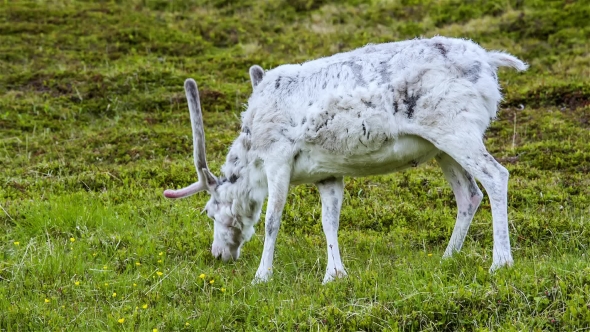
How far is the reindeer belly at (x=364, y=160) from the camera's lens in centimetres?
705

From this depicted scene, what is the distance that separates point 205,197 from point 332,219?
370cm

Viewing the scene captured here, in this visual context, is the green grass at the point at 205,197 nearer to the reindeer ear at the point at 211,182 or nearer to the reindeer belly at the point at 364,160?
the reindeer ear at the point at 211,182

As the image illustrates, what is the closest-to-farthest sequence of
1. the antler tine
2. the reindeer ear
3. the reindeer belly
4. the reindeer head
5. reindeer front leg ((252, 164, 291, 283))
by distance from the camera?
the reindeer belly, reindeer front leg ((252, 164, 291, 283)), the antler tine, the reindeer head, the reindeer ear

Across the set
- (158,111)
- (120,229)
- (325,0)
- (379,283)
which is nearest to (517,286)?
(379,283)

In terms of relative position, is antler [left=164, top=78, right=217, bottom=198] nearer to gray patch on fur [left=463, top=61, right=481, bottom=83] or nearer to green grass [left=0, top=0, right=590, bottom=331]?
green grass [left=0, top=0, right=590, bottom=331]

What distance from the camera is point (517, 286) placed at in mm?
5859

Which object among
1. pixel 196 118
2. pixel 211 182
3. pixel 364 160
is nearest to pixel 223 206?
pixel 211 182

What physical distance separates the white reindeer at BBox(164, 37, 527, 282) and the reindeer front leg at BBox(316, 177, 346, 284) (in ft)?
0.04

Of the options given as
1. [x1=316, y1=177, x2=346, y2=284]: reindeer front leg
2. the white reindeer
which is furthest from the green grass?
the white reindeer

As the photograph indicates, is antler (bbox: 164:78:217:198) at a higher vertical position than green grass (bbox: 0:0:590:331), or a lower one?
higher

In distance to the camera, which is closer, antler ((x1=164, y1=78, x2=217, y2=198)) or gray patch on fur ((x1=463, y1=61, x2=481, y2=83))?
→ gray patch on fur ((x1=463, y1=61, x2=481, y2=83))

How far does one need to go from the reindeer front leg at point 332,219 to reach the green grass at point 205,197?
23cm

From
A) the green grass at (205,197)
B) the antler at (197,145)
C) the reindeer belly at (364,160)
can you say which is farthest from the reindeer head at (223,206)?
the reindeer belly at (364,160)

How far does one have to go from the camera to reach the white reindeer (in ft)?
22.1
